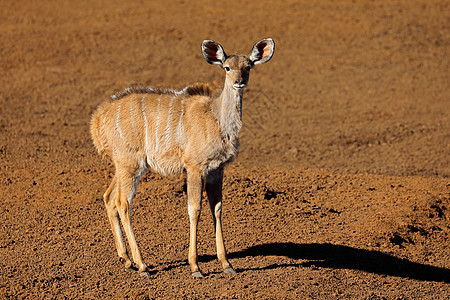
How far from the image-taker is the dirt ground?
8891 millimetres

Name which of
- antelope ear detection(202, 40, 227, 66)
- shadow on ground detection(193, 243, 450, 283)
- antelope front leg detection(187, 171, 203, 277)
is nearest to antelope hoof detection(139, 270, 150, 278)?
antelope front leg detection(187, 171, 203, 277)

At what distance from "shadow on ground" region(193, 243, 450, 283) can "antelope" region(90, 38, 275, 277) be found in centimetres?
107

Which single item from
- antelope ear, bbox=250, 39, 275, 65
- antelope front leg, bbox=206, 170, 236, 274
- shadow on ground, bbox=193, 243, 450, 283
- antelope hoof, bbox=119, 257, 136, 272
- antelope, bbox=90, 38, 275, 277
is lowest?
shadow on ground, bbox=193, 243, 450, 283

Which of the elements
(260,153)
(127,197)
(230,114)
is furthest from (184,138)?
(260,153)

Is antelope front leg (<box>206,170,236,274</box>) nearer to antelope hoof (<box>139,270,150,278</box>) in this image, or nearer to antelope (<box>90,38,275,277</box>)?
antelope (<box>90,38,275,277</box>)

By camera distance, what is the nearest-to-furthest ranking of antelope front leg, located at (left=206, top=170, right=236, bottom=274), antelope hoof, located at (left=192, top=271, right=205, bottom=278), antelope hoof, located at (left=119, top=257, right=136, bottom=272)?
antelope hoof, located at (left=192, top=271, right=205, bottom=278) → antelope front leg, located at (left=206, top=170, right=236, bottom=274) → antelope hoof, located at (left=119, top=257, right=136, bottom=272)

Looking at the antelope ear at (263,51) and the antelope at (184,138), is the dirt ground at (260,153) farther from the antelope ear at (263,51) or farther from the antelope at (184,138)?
the antelope ear at (263,51)

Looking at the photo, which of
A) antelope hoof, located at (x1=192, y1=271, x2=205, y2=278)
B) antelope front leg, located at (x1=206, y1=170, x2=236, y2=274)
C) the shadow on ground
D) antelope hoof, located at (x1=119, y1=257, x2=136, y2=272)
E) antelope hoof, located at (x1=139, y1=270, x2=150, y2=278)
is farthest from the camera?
the shadow on ground

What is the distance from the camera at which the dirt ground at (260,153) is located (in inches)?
350

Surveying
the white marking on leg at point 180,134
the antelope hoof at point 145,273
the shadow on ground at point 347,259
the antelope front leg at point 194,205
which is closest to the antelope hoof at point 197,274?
the antelope front leg at point 194,205

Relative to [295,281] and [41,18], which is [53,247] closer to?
[295,281]

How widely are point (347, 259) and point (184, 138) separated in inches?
119

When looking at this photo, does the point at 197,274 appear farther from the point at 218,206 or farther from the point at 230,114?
the point at 230,114

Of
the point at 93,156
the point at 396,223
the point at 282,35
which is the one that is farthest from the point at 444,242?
the point at 282,35
